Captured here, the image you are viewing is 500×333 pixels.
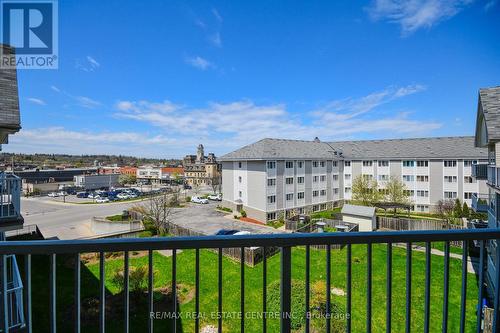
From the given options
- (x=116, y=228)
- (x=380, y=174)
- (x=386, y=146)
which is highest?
(x=386, y=146)

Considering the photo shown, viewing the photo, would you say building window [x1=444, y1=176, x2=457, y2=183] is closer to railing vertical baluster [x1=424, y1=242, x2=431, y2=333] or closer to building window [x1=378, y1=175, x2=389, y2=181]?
building window [x1=378, y1=175, x2=389, y2=181]

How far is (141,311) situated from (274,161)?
2048 cm

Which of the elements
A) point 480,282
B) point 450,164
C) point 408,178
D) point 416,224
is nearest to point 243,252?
point 480,282

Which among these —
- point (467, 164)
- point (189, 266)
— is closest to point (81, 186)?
point (189, 266)

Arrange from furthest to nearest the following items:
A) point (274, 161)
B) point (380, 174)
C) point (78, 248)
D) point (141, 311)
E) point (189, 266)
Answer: point (380, 174), point (274, 161), point (189, 266), point (141, 311), point (78, 248)

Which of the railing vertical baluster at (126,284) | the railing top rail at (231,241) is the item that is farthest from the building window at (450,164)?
the railing vertical baluster at (126,284)

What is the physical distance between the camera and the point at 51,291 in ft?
5.52

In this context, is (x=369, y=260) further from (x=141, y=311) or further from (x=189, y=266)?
(x=189, y=266)

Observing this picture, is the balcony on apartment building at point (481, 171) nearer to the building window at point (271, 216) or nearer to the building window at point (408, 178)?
the building window at point (271, 216)

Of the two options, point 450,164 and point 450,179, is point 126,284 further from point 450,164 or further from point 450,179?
point 450,164

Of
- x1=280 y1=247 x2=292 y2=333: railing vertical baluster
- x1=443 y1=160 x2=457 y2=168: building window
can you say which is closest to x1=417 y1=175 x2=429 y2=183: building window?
x1=443 y1=160 x2=457 y2=168: building window

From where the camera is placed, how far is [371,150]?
1441 inches

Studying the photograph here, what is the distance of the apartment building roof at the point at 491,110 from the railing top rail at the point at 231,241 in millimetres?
13576

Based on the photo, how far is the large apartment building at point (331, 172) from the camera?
92.7 feet
